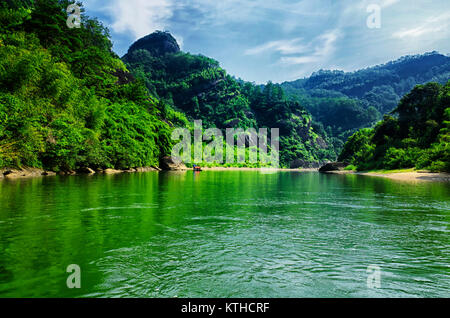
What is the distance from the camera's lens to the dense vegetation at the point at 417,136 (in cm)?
4981

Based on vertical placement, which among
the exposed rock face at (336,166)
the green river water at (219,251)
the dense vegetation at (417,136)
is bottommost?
the green river water at (219,251)

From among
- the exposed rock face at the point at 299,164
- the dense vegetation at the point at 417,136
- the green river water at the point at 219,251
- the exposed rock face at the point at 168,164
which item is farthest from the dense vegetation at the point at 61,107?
the exposed rock face at the point at 299,164

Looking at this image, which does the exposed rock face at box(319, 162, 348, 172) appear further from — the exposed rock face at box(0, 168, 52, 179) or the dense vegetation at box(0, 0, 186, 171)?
the exposed rock face at box(0, 168, 52, 179)

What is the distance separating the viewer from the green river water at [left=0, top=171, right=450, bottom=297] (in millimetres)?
6117

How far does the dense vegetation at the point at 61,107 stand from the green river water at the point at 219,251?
21367 mm

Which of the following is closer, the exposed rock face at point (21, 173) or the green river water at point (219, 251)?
the green river water at point (219, 251)

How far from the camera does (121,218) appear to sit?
12.9 meters

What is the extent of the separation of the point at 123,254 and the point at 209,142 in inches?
4798

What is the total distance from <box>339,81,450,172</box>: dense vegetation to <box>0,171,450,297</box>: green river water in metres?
41.4

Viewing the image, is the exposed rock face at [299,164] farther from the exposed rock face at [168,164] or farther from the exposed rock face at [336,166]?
the exposed rock face at [168,164]

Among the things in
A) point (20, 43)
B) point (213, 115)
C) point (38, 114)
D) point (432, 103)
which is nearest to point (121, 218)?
point (38, 114)

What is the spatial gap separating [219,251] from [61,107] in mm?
41124

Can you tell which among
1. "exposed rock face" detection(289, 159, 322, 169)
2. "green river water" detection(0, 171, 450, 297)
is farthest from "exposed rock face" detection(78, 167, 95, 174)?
"exposed rock face" detection(289, 159, 322, 169)

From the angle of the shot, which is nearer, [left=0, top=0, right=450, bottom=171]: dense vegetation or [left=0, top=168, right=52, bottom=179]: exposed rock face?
[left=0, top=168, right=52, bottom=179]: exposed rock face
